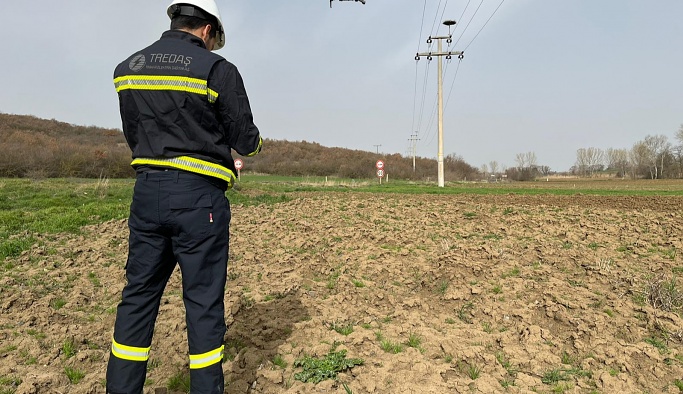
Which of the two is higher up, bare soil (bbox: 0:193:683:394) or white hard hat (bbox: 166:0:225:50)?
white hard hat (bbox: 166:0:225:50)

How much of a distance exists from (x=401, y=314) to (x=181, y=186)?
9.10ft

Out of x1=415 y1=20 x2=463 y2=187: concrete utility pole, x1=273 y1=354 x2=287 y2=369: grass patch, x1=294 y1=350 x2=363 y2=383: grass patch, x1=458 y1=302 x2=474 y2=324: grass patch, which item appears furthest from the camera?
x1=415 y1=20 x2=463 y2=187: concrete utility pole

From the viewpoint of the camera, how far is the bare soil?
3.02m

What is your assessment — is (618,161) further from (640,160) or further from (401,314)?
(401,314)

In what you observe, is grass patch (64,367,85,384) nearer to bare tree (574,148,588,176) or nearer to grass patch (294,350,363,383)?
grass patch (294,350,363,383)

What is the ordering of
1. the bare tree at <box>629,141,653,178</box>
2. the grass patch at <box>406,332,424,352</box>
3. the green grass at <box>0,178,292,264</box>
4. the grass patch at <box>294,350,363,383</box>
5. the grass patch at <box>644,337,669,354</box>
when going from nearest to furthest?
the grass patch at <box>294,350,363,383</box> < the grass patch at <box>644,337,669,354</box> < the grass patch at <box>406,332,424,352</box> < the green grass at <box>0,178,292,264</box> < the bare tree at <box>629,141,653,178</box>

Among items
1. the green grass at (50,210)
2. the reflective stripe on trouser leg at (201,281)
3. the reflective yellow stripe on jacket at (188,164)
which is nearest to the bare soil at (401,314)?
the reflective stripe on trouser leg at (201,281)

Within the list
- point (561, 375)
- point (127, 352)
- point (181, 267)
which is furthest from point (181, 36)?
point (561, 375)

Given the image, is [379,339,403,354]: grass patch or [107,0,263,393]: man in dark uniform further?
[379,339,403,354]: grass patch

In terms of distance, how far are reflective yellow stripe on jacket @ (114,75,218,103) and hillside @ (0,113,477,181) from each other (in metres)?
36.8

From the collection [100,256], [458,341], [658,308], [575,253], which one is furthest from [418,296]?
A: [100,256]

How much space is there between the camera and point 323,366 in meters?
3.08

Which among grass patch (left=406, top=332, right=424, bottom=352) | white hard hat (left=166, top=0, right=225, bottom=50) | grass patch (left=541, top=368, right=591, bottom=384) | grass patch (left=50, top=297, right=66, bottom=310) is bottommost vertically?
grass patch (left=541, top=368, right=591, bottom=384)

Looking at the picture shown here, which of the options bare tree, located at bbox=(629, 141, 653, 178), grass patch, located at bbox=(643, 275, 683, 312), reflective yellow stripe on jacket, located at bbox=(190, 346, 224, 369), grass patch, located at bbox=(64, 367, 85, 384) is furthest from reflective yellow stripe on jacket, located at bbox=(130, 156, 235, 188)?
bare tree, located at bbox=(629, 141, 653, 178)
